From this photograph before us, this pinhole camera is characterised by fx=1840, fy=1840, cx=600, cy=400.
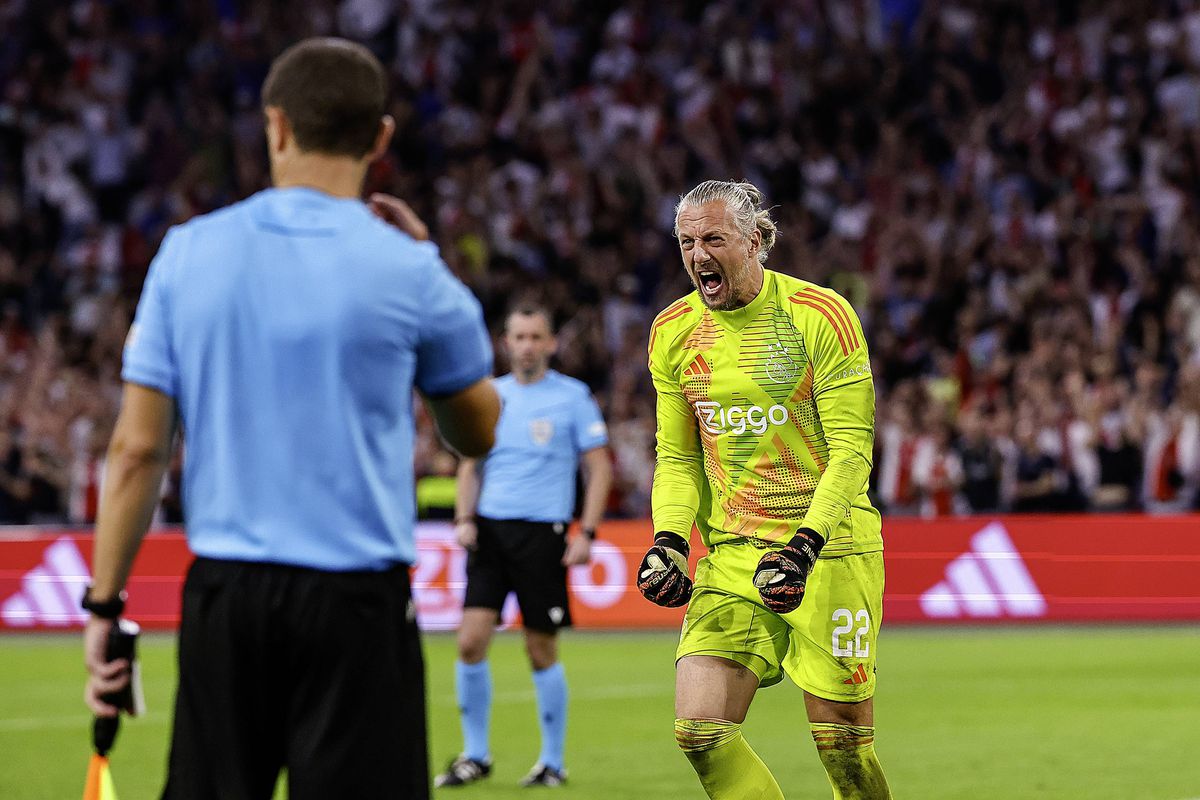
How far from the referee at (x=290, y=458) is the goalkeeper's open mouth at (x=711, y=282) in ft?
8.80

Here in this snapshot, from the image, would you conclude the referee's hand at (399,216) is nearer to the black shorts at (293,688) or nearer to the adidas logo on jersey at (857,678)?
the black shorts at (293,688)

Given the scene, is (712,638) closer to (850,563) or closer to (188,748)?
(850,563)

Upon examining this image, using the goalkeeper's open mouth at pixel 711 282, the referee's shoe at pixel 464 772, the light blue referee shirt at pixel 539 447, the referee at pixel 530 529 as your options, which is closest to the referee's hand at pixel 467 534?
the referee at pixel 530 529

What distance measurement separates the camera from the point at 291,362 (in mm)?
3824

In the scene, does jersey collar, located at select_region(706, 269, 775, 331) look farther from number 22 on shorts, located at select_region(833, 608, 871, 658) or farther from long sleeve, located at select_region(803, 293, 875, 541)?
number 22 on shorts, located at select_region(833, 608, 871, 658)

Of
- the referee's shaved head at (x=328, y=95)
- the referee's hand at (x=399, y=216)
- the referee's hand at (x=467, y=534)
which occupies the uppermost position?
the referee's shaved head at (x=328, y=95)

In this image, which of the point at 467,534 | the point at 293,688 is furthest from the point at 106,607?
the point at 467,534

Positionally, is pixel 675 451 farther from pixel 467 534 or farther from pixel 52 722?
pixel 52 722

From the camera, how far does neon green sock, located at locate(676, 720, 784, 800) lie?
624 centimetres

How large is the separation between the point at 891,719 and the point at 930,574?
5462 millimetres

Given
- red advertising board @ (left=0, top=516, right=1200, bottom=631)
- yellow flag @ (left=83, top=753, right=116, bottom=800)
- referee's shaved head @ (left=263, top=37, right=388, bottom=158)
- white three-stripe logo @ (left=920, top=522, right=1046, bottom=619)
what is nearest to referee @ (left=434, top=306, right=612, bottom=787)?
yellow flag @ (left=83, top=753, right=116, bottom=800)

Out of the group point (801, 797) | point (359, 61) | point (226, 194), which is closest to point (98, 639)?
point (359, 61)

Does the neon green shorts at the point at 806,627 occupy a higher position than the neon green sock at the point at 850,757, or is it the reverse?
the neon green shorts at the point at 806,627

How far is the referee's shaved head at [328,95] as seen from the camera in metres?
3.84
